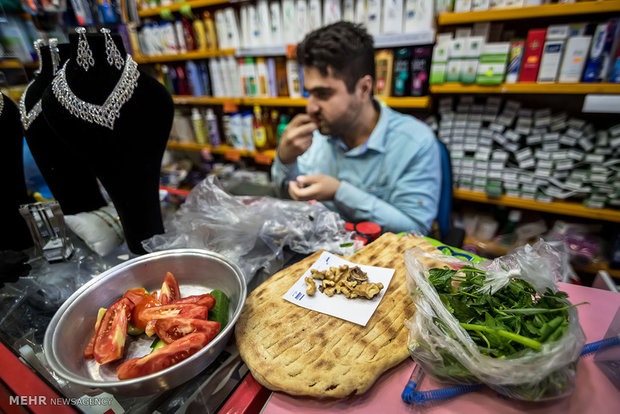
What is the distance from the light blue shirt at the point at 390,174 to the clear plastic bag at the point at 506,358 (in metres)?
0.68

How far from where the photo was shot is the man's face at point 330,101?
4.43 ft

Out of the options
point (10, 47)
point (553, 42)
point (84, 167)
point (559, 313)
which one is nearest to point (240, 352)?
point (559, 313)

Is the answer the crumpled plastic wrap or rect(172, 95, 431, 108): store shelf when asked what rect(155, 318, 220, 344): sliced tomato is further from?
rect(172, 95, 431, 108): store shelf

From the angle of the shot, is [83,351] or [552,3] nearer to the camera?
[83,351]

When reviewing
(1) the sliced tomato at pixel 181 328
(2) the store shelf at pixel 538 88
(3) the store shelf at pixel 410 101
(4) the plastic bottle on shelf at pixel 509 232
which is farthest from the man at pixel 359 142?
(4) the plastic bottle on shelf at pixel 509 232

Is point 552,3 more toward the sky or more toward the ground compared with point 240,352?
more toward the sky

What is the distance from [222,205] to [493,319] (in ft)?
2.64

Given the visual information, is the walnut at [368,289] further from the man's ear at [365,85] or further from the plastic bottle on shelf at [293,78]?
the plastic bottle on shelf at [293,78]

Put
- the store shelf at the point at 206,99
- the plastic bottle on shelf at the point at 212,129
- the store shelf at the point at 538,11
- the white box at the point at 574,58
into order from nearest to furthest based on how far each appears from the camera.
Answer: the store shelf at the point at 538,11 → the white box at the point at 574,58 → the store shelf at the point at 206,99 → the plastic bottle on shelf at the point at 212,129

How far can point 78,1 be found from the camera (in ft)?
5.08

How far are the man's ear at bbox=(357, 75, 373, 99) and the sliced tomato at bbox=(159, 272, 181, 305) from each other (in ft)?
3.85

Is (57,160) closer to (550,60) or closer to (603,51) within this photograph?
(550,60)

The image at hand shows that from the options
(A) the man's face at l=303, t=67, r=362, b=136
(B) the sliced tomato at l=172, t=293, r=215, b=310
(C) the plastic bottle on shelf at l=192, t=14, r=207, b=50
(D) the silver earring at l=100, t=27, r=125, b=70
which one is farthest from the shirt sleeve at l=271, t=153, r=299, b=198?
(C) the plastic bottle on shelf at l=192, t=14, r=207, b=50

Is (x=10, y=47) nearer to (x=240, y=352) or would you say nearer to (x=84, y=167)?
(x=84, y=167)
